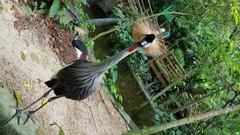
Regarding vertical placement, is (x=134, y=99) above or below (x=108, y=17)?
below

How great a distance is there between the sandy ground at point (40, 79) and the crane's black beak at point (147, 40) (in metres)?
1.94

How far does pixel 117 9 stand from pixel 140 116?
2.38 meters

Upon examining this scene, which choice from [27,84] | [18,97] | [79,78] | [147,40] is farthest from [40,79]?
[147,40]

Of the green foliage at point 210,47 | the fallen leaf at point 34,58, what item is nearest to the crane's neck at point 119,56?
the green foliage at point 210,47

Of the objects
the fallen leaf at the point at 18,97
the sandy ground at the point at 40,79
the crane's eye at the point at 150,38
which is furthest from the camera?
the sandy ground at the point at 40,79

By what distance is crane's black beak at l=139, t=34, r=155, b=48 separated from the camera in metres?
2.80

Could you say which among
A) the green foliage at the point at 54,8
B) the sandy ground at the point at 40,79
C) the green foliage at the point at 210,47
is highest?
the green foliage at the point at 54,8

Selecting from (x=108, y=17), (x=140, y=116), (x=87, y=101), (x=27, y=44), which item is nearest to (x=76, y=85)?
(x=27, y=44)

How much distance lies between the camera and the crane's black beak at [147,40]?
280cm

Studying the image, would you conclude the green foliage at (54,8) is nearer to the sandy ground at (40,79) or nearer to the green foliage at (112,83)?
the sandy ground at (40,79)

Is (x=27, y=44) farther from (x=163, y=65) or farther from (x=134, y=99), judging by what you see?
(x=163, y=65)

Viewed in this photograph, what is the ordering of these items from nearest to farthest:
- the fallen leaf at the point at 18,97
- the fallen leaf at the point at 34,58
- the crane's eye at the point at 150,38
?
1. the crane's eye at the point at 150,38
2. the fallen leaf at the point at 18,97
3. the fallen leaf at the point at 34,58

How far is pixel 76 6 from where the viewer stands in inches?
247

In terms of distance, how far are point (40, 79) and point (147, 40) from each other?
2380 mm
